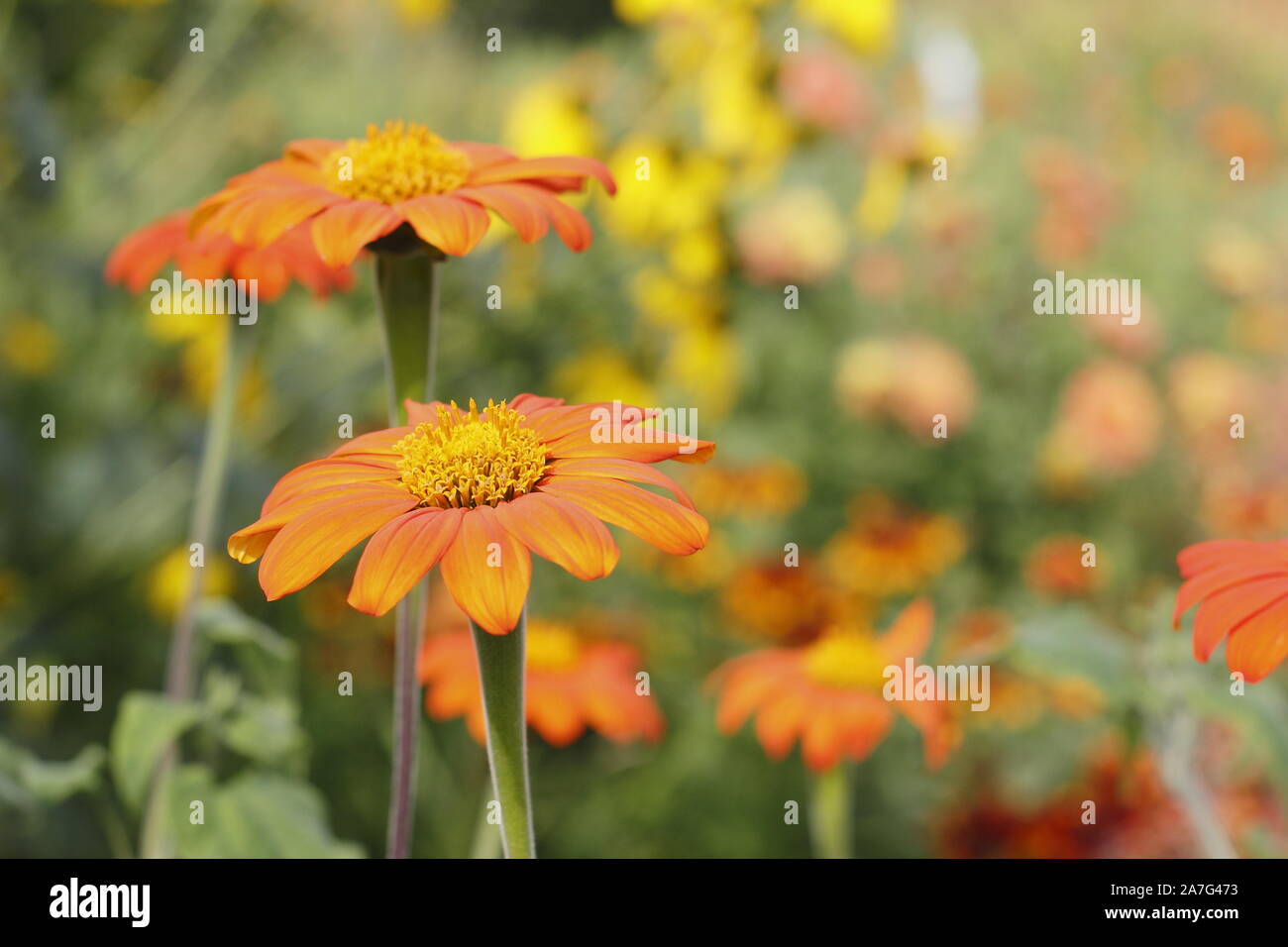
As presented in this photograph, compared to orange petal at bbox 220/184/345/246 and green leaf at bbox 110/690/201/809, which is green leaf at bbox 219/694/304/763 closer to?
green leaf at bbox 110/690/201/809

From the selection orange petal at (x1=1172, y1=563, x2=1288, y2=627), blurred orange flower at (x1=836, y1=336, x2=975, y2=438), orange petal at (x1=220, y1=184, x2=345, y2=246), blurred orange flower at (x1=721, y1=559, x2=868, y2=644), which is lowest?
orange petal at (x1=1172, y1=563, x2=1288, y2=627)

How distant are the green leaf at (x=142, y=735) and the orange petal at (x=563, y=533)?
0.34 m

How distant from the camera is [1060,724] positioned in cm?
240

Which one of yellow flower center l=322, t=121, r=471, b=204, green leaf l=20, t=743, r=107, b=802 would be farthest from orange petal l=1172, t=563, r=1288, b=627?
green leaf l=20, t=743, r=107, b=802

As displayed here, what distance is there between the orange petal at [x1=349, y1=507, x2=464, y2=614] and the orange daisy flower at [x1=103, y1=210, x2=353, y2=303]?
0.35 m

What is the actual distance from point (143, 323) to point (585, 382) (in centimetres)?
96

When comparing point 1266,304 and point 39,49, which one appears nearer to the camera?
point 39,49

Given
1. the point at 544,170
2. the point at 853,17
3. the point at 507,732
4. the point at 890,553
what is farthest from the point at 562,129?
the point at 507,732

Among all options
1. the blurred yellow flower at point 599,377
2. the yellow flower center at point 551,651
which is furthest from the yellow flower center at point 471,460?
the blurred yellow flower at point 599,377

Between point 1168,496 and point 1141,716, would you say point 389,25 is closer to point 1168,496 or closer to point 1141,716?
point 1168,496

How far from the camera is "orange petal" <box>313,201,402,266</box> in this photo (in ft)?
2.52

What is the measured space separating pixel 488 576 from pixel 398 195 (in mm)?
349

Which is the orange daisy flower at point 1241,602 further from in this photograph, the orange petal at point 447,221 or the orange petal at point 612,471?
the orange petal at point 447,221

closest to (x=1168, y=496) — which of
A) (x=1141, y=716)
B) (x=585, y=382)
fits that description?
(x=585, y=382)
